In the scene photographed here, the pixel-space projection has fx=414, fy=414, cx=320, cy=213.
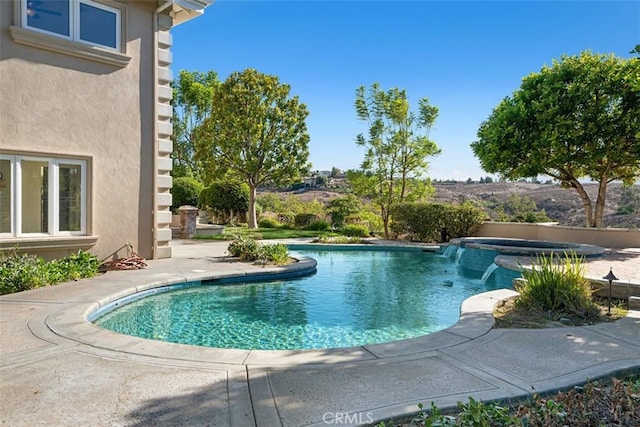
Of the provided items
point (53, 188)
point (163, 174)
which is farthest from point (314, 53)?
point (53, 188)

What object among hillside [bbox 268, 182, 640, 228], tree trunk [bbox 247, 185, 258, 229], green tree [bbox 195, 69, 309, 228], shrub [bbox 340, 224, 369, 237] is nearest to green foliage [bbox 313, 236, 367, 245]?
shrub [bbox 340, 224, 369, 237]

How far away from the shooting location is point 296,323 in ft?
19.9

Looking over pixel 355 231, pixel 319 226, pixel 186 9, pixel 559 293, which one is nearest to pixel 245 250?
pixel 186 9

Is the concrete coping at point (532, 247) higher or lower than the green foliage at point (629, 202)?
lower

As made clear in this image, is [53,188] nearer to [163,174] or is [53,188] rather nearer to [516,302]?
[163,174]

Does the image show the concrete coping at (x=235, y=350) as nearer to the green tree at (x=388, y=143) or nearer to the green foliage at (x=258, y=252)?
the green foliage at (x=258, y=252)

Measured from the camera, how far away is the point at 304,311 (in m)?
6.74

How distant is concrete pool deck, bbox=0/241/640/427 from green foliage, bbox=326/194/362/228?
52.8ft

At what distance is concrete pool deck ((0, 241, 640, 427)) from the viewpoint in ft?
9.20

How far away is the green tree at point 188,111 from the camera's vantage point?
102ft

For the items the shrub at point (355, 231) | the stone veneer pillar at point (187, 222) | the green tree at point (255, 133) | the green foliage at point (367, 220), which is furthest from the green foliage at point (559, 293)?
the green tree at point (255, 133)

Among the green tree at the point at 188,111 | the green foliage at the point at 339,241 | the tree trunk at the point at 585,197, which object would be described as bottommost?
the green foliage at the point at 339,241

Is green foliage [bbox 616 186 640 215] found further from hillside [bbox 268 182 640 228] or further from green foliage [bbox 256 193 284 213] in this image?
green foliage [bbox 256 193 284 213]

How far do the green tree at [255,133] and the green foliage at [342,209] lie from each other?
11.0 feet
